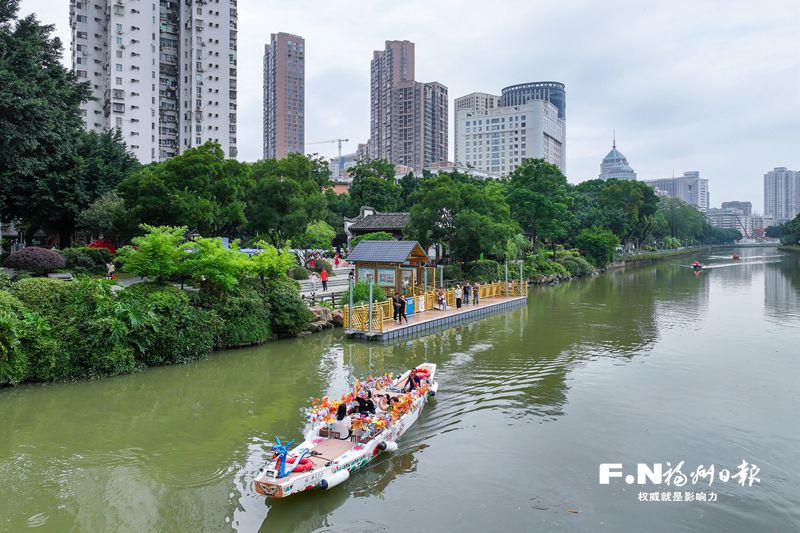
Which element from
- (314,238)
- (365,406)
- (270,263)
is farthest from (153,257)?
(314,238)

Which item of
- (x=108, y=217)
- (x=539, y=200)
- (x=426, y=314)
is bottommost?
(x=426, y=314)

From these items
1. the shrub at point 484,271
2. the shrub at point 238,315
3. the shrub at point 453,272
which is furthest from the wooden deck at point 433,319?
the shrub at point 484,271

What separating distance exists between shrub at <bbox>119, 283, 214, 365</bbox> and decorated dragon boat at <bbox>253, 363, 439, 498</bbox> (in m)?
8.88

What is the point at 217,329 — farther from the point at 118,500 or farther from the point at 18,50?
the point at 18,50

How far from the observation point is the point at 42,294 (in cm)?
1830

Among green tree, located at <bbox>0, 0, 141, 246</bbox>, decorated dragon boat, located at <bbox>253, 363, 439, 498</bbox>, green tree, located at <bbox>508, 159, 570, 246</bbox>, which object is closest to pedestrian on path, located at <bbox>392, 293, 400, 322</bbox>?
decorated dragon boat, located at <bbox>253, 363, 439, 498</bbox>

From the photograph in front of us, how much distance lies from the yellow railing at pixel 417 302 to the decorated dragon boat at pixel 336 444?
9705 millimetres

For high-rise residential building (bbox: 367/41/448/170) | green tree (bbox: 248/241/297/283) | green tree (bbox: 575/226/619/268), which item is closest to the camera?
green tree (bbox: 248/241/297/283)

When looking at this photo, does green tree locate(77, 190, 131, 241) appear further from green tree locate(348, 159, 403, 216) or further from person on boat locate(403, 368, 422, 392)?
green tree locate(348, 159, 403, 216)

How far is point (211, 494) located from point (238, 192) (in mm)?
28486

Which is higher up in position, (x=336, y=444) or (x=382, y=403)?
(x=382, y=403)

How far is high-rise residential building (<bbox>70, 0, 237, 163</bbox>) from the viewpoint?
231ft

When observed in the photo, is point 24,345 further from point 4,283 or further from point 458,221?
point 458,221

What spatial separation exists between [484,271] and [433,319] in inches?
667
